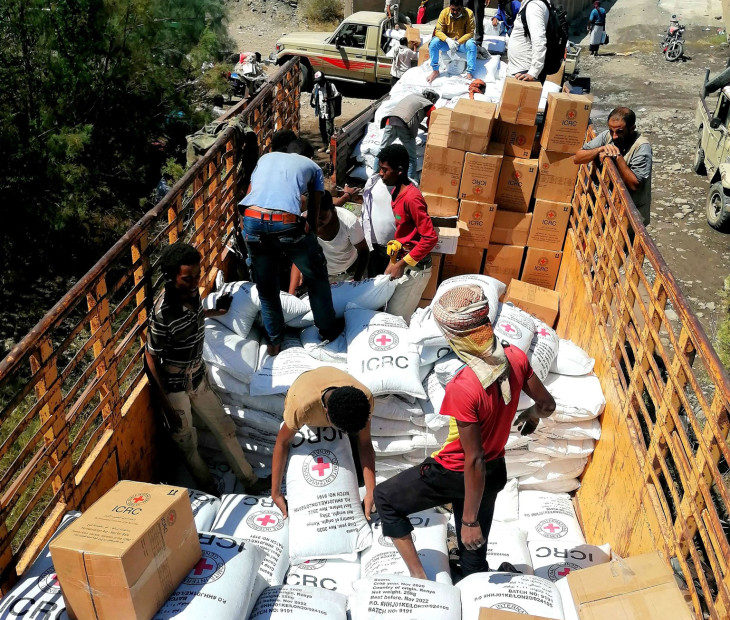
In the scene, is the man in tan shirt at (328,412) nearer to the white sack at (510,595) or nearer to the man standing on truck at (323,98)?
the white sack at (510,595)

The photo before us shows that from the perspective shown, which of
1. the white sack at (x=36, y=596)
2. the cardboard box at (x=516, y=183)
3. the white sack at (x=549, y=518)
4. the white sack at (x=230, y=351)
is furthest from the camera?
the cardboard box at (x=516, y=183)

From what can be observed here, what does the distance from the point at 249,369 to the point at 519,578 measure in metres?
1.96

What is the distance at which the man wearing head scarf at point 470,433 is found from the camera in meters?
2.60

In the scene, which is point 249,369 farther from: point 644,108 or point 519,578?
point 644,108

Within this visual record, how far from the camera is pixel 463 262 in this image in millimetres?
5895

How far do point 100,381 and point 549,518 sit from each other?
2515 millimetres

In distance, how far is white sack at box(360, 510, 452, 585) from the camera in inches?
127

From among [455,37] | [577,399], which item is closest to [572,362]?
[577,399]

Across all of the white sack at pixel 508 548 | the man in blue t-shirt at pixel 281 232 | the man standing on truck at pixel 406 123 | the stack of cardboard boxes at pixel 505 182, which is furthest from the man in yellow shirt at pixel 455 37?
the white sack at pixel 508 548

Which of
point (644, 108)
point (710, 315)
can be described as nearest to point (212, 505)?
point (710, 315)

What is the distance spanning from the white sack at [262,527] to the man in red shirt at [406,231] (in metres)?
1.80

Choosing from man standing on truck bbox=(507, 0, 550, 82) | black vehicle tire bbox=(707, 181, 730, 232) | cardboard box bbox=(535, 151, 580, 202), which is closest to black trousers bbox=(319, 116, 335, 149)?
man standing on truck bbox=(507, 0, 550, 82)

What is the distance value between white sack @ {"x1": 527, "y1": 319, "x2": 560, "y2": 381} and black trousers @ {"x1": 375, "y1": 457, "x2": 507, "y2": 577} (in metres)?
1.27

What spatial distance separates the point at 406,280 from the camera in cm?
481
